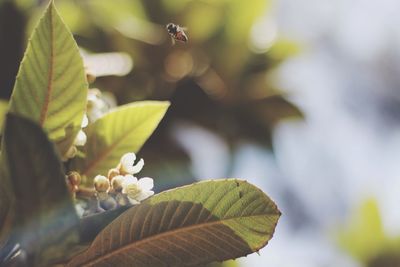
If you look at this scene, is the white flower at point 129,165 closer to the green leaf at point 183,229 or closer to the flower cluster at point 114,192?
the flower cluster at point 114,192

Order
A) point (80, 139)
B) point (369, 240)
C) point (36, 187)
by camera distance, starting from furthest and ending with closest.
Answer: point (369, 240) → point (80, 139) → point (36, 187)

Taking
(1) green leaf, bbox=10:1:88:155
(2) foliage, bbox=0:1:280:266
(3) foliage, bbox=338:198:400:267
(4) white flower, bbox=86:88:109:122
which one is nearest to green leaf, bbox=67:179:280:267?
(2) foliage, bbox=0:1:280:266

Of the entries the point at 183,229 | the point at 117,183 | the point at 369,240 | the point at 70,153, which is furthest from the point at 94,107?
the point at 369,240

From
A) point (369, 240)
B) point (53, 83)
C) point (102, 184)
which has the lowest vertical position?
point (369, 240)

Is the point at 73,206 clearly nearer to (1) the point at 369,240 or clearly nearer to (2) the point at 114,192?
(2) the point at 114,192

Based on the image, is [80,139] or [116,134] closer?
[80,139]

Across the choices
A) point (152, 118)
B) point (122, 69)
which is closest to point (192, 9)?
point (122, 69)

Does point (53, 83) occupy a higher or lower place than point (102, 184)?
higher

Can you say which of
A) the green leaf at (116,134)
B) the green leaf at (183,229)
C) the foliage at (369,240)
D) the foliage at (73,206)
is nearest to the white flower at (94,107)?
the green leaf at (116,134)

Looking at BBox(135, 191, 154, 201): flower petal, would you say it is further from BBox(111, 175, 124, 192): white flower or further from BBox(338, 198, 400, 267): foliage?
BBox(338, 198, 400, 267): foliage
